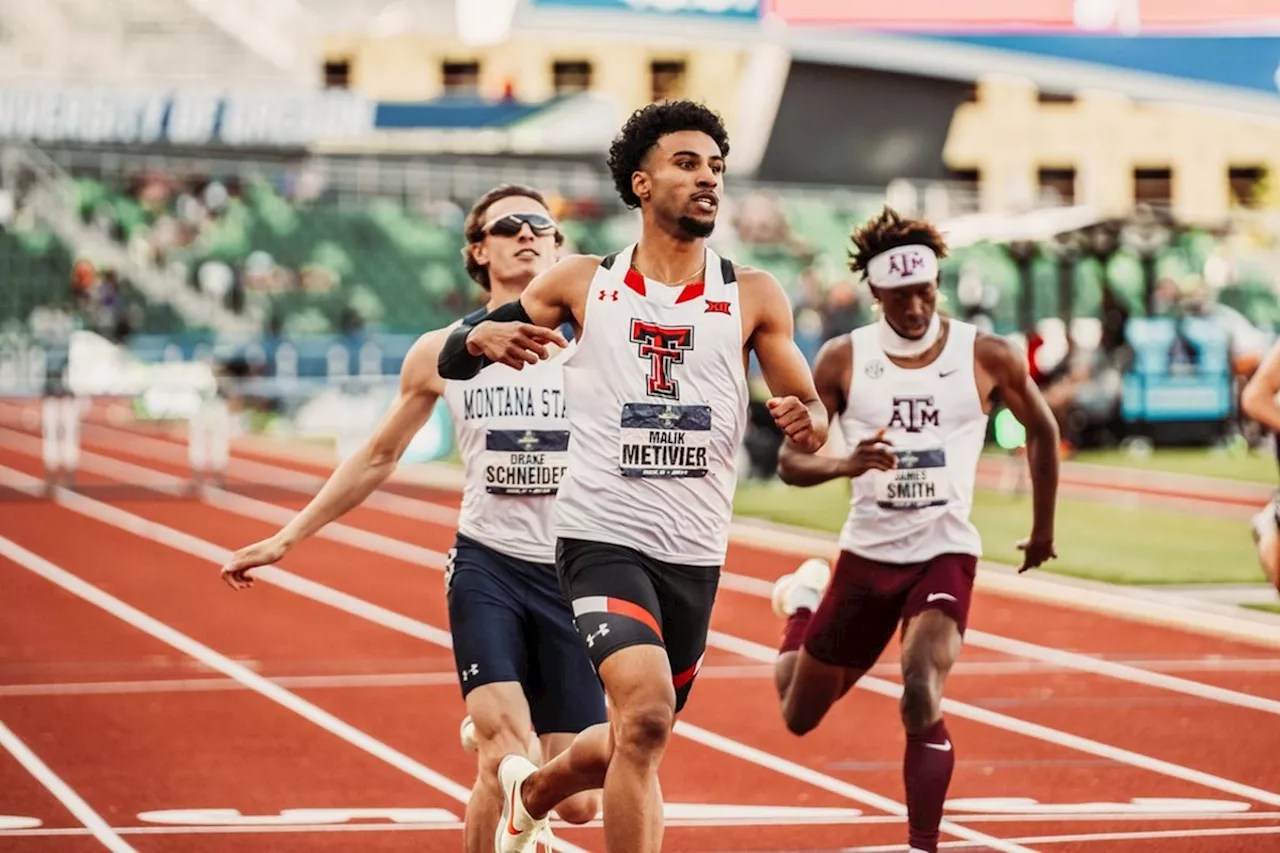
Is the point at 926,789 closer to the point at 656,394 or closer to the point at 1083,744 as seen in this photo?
the point at 656,394

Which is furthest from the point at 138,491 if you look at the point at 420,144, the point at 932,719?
the point at 420,144

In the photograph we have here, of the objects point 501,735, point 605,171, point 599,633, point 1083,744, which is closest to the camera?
point 599,633

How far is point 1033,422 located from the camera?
25.2 ft

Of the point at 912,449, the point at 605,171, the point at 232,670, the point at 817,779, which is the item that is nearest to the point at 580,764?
the point at 912,449

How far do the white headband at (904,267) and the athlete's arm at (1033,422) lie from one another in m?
0.30

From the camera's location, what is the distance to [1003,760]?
9.55 meters

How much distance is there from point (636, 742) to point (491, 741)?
93 centimetres

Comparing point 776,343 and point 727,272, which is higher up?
point 727,272

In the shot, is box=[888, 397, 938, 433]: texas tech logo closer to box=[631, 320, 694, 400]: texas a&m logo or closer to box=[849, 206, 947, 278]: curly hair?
box=[849, 206, 947, 278]: curly hair

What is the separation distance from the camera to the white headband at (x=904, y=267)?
7707mm

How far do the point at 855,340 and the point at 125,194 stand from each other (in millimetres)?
38993

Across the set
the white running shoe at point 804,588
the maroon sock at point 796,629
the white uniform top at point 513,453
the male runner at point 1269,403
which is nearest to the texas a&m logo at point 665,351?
the white uniform top at point 513,453

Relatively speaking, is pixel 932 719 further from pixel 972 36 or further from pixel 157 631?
pixel 972 36

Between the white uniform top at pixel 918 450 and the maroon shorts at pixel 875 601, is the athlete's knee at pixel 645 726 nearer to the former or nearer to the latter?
the maroon shorts at pixel 875 601
